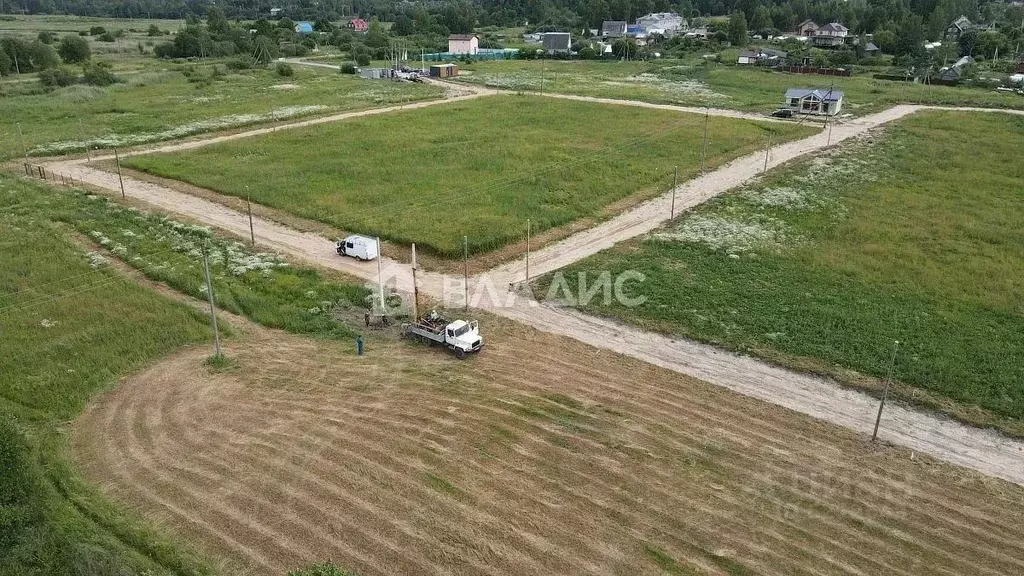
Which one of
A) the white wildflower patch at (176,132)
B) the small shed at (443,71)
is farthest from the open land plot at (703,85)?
the white wildflower patch at (176,132)

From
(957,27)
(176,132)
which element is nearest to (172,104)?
(176,132)

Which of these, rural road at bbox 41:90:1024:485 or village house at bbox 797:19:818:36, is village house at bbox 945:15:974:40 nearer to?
village house at bbox 797:19:818:36

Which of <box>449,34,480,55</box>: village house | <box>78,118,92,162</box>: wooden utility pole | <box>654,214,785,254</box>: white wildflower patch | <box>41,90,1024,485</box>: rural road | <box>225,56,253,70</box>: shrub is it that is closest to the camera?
<box>41,90,1024,485</box>: rural road

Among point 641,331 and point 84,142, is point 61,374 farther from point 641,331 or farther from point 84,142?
point 84,142

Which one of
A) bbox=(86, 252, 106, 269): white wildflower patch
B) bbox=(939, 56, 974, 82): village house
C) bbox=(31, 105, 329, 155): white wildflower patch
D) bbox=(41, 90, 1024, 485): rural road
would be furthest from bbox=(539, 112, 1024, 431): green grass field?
bbox=(939, 56, 974, 82): village house

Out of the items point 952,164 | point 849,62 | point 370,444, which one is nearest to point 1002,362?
point 370,444

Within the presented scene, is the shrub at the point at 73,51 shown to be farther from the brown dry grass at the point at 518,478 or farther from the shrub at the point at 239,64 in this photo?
the brown dry grass at the point at 518,478
